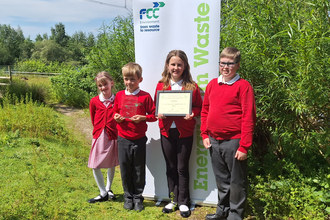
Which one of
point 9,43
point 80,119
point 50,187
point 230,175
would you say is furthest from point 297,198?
point 9,43

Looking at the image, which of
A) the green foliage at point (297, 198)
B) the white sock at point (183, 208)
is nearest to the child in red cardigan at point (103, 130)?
the white sock at point (183, 208)

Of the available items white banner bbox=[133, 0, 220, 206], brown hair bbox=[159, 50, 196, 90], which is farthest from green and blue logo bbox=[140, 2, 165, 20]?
brown hair bbox=[159, 50, 196, 90]

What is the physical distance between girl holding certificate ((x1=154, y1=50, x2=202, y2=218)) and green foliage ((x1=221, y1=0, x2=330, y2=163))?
32.4 inches

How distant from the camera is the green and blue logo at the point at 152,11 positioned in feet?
11.8

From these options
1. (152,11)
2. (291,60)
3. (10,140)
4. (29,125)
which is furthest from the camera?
(29,125)

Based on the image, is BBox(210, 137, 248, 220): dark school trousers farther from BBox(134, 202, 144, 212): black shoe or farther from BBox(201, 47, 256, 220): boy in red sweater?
BBox(134, 202, 144, 212): black shoe

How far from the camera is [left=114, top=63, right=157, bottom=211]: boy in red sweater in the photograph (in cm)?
341

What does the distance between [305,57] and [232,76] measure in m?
0.78

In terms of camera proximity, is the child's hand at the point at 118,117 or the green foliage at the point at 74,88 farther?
the green foliage at the point at 74,88

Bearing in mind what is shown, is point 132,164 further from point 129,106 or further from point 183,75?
point 183,75

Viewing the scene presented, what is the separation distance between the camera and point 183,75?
11.4 ft

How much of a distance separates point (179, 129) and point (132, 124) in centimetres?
64

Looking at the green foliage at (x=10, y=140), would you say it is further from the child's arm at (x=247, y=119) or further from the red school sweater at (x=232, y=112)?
the child's arm at (x=247, y=119)

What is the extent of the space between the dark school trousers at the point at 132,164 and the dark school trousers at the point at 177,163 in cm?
33
